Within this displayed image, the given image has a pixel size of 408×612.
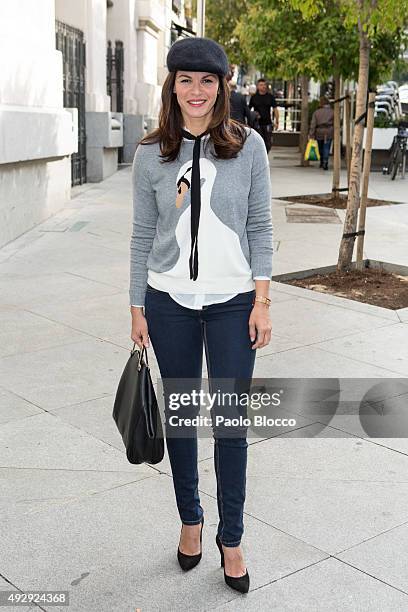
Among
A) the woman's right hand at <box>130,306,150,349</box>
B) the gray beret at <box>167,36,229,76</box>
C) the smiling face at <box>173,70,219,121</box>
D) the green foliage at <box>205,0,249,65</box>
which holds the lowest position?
the woman's right hand at <box>130,306,150,349</box>

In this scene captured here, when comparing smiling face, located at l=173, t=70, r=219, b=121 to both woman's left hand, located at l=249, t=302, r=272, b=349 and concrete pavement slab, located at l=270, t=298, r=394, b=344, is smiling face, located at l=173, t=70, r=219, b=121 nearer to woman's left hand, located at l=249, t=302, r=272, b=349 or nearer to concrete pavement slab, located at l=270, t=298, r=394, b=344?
woman's left hand, located at l=249, t=302, r=272, b=349

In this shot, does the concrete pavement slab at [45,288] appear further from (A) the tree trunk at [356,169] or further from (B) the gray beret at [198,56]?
(B) the gray beret at [198,56]

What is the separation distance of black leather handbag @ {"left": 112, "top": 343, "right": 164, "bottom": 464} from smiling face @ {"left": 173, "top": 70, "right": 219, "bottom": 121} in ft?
2.89

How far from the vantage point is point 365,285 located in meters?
8.58

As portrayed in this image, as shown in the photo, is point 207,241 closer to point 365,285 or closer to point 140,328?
point 140,328

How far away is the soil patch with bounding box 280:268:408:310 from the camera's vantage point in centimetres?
810

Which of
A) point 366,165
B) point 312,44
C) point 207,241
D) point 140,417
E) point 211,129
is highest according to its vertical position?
point 312,44

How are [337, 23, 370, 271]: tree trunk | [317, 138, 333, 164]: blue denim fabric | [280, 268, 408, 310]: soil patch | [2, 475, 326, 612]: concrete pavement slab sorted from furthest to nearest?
[317, 138, 333, 164]: blue denim fabric, [337, 23, 370, 271]: tree trunk, [280, 268, 408, 310]: soil patch, [2, 475, 326, 612]: concrete pavement slab

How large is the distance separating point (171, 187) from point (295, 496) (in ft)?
5.41

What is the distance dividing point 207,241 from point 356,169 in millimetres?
6065

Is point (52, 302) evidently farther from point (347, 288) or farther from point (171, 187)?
point (171, 187)

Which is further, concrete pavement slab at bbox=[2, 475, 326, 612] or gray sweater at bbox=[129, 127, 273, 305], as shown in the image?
concrete pavement slab at bbox=[2, 475, 326, 612]

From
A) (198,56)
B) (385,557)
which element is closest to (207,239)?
(198,56)

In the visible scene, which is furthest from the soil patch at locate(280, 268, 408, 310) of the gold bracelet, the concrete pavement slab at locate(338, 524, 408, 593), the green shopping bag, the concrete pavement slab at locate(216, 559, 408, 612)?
the green shopping bag
